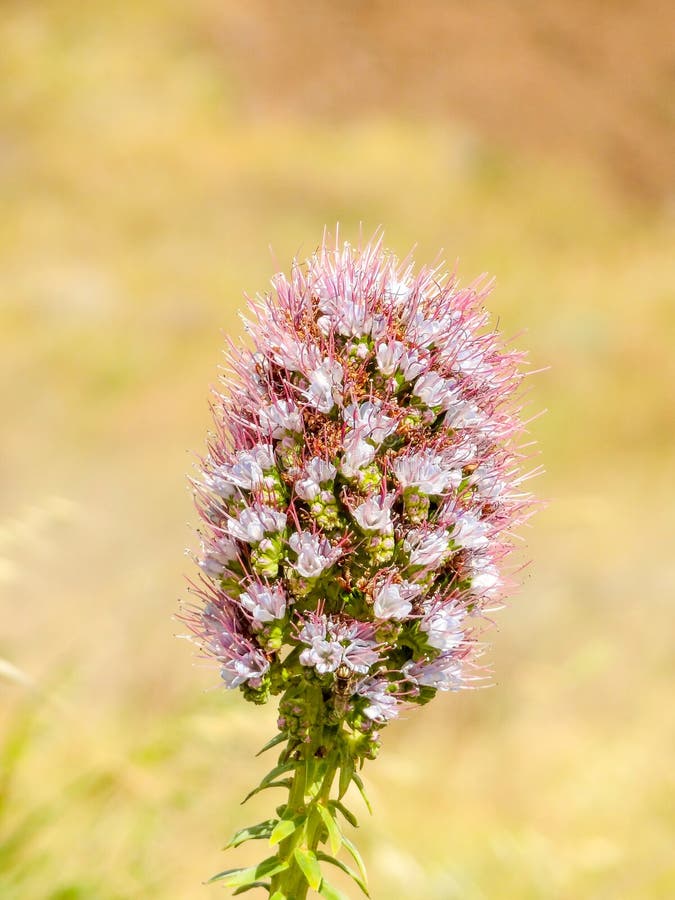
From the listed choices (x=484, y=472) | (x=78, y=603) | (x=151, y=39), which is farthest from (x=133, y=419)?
(x=151, y=39)

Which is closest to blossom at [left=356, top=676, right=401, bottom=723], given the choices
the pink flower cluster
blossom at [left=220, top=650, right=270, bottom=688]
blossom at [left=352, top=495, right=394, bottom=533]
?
the pink flower cluster

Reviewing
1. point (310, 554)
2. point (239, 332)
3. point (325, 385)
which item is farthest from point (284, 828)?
point (239, 332)

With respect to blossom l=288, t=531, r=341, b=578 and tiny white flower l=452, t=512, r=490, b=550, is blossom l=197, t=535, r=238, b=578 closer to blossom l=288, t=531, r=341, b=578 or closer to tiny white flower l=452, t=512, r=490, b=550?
blossom l=288, t=531, r=341, b=578

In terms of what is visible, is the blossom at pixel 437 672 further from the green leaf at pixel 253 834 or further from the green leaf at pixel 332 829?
the green leaf at pixel 253 834

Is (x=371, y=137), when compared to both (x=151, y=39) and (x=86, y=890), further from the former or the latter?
(x=86, y=890)

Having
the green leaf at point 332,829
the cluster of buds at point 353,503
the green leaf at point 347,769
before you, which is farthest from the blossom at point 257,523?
the green leaf at point 332,829

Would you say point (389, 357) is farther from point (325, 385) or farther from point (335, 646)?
point (335, 646)
